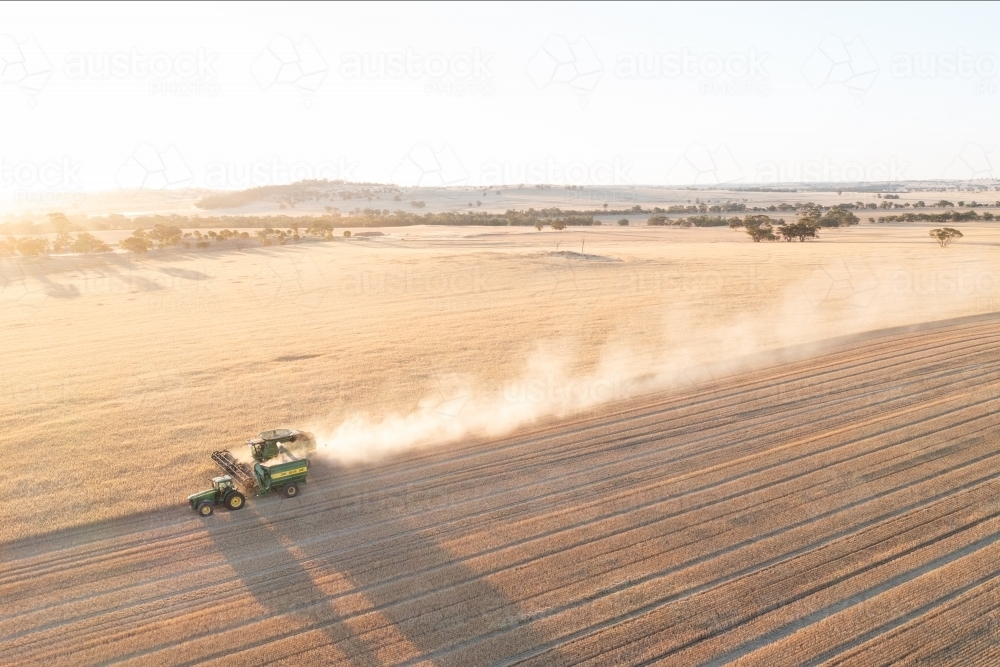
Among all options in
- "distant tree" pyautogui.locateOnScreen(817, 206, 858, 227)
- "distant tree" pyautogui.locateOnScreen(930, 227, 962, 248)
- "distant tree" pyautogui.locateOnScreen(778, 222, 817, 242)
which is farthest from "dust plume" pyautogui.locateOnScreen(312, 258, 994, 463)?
"distant tree" pyautogui.locateOnScreen(817, 206, 858, 227)

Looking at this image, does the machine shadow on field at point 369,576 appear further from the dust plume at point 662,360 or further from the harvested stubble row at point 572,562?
the dust plume at point 662,360

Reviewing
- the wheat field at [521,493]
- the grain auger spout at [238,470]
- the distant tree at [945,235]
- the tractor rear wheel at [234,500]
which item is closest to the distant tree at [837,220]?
the distant tree at [945,235]

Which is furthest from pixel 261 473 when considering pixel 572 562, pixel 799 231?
pixel 799 231

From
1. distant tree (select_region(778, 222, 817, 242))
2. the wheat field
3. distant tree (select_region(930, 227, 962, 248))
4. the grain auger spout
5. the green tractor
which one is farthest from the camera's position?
distant tree (select_region(778, 222, 817, 242))

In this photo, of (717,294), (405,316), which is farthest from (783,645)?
(717,294)

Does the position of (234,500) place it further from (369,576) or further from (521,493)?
(521,493)


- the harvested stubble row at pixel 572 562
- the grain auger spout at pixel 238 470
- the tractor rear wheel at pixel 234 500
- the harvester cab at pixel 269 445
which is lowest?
the harvested stubble row at pixel 572 562

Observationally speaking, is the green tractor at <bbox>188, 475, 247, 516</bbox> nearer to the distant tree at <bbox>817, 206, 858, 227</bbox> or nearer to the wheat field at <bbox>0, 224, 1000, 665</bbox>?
the wheat field at <bbox>0, 224, 1000, 665</bbox>

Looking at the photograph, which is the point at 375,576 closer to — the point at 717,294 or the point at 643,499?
the point at 643,499

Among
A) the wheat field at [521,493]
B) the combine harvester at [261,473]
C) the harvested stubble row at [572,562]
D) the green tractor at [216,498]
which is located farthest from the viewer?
the combine harvester at [261,473]
